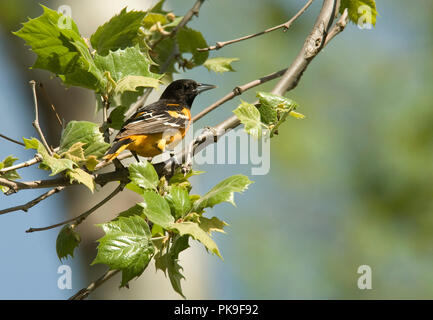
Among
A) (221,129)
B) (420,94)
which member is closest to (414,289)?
(420,94)

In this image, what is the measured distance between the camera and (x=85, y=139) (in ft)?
6.95

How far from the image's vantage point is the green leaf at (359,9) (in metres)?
2.59

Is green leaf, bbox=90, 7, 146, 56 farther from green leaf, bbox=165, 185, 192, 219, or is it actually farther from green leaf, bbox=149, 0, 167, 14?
green leaf, bbox=165, 185, 192, 219

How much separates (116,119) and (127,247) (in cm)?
77

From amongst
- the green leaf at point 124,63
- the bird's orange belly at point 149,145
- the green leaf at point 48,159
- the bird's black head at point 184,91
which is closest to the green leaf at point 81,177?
the green leaf at point 48,159

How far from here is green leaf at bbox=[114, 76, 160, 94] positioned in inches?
91.0

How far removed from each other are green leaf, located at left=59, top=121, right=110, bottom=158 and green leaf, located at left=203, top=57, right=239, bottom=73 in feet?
4.09

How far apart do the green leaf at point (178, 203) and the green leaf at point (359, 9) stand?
1.31m

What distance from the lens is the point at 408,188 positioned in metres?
8.69

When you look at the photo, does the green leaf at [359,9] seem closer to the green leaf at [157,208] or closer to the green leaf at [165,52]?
the green leaf at [165,52]

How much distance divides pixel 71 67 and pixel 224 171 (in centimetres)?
742

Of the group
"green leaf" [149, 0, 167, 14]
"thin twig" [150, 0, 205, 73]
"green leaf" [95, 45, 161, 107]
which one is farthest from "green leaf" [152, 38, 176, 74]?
"green leaf" [95, 45, 161, 107]

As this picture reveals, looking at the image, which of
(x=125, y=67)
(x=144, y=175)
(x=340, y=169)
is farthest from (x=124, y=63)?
(x=340, y=169)
